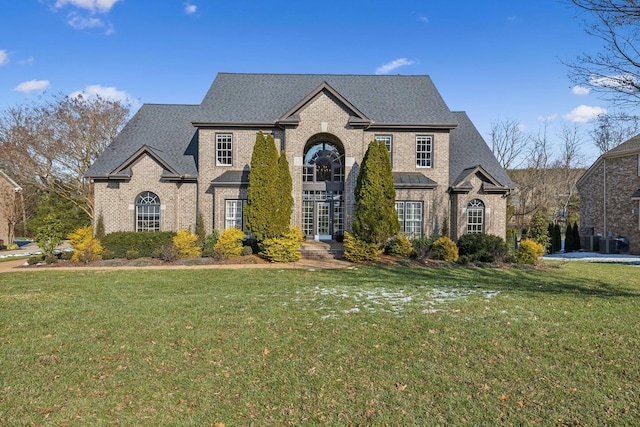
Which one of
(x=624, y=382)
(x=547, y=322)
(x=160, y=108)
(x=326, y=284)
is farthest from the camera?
(x=160, y=108)

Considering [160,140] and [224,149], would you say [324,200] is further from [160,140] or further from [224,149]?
[160,140]

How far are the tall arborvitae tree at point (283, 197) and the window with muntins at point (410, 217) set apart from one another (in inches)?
245

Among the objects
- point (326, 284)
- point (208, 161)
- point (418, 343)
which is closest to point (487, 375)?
point (418, 343)

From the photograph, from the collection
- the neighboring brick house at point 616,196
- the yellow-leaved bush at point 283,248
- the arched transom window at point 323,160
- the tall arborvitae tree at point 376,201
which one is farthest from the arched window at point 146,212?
the neighboring brick house at point 616,196

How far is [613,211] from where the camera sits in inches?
1025

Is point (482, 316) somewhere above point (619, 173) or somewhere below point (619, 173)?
below

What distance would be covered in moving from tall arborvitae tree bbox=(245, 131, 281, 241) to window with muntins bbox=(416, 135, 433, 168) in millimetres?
8114

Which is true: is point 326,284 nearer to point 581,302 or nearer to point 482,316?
point 482,316

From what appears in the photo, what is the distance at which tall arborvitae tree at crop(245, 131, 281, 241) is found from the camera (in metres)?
17.1

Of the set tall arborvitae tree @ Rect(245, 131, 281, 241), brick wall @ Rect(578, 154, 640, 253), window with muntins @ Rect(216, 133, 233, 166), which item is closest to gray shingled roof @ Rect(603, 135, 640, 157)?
brick wall @ Rect(578, 154, 640, 253)

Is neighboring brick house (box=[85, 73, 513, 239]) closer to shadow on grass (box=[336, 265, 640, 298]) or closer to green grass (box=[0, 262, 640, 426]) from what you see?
shadow on grass (box=[336, 265, 640, 298])

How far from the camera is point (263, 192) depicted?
17.3m

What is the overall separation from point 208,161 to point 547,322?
17430 millimetres

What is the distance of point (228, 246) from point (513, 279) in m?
11.3
